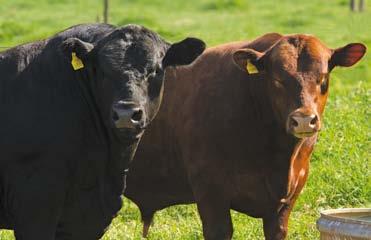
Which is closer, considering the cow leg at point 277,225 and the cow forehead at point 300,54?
the cow forehead at point 300,54

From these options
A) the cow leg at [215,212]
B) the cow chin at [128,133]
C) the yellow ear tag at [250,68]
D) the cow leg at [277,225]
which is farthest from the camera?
the cow leg at [277,225]

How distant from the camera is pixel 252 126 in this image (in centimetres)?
777

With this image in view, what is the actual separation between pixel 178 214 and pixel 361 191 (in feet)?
5.53

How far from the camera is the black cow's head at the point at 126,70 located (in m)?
6.39

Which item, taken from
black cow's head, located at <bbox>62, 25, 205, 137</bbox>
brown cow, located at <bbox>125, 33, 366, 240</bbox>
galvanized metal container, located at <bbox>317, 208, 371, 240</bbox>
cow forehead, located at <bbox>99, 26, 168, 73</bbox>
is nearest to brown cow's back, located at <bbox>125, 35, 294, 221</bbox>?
brown cow, located at <bbox>125, 33, 366, 240</bbox>

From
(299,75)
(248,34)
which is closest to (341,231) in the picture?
(299,75)

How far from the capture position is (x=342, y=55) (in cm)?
786

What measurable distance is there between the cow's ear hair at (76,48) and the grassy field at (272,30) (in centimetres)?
237

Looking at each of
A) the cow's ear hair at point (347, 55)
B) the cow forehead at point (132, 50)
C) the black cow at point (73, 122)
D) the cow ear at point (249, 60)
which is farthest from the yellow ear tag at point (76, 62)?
the cow's ear hair at point (347, 55)

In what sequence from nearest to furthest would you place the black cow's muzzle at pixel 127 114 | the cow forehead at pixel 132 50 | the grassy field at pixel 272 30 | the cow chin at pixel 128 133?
the black cow's muzzle at pixel 127 114
the cow chin at pixel 128 133
the cow forehead at pixel 132 50
the grassy field at pixel 272 30

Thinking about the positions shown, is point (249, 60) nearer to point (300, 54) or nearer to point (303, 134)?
point (300, 54)

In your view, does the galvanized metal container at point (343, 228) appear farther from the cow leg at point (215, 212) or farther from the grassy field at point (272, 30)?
the grassy field at point (272, 30)

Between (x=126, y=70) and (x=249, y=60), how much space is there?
1443 mm

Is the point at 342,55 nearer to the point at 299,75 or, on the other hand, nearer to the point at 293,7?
the point at 299,75
